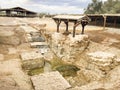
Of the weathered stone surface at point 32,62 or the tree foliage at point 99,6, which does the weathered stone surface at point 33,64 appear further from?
the tree foliage at point 99,6

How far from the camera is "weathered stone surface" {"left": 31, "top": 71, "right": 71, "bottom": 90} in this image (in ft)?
29.1

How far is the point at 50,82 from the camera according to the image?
30.8 ft

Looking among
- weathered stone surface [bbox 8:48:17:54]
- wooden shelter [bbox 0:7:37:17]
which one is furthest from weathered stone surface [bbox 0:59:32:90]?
wooden shelter [bbox 0:7:37:17]

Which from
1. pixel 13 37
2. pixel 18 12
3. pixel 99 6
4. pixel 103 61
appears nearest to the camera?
pixel 103 61

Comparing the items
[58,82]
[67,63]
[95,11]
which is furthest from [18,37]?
[95,11]

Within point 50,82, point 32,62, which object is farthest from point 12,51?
point 50,82

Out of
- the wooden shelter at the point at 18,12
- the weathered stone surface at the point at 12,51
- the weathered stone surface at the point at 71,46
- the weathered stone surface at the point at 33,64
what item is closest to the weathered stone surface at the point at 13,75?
the weathered stone surface at the point at 33,64

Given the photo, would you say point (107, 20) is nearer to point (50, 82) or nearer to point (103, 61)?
point (103, 61)

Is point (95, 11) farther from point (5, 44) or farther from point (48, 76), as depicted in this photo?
point (48, 76)

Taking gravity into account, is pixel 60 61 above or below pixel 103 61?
below

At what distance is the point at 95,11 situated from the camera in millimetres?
58906

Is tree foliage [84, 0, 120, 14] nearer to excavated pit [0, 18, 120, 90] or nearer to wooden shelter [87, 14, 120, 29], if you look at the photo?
wooden shelter [87, 14, 120, 29]

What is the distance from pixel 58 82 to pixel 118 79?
3343mm

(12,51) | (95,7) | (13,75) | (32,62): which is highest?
(95,7)
